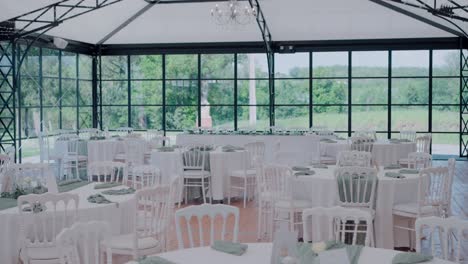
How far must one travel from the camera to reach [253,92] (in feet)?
56.7

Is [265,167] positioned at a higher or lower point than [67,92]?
lower

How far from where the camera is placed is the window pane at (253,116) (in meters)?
17.3

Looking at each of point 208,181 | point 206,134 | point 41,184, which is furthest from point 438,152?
point 41,184

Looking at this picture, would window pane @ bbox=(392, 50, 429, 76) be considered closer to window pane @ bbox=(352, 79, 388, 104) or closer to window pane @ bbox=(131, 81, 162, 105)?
window pane @ bbox=(352, 79, 388, 104)

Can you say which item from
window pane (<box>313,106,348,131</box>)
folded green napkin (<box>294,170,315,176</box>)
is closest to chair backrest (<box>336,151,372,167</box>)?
folded green napkin (<box>294,170,315,176</box>)

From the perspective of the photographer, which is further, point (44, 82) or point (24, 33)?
point (44, 82)

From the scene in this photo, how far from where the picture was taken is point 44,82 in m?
14.8

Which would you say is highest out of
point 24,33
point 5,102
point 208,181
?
point 24,33

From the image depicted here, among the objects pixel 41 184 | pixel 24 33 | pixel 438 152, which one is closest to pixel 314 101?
pixel 438 152

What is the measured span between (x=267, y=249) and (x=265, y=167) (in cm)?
360

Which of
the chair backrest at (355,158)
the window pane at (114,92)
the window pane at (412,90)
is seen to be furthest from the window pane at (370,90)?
the chair backrest at (355,158)

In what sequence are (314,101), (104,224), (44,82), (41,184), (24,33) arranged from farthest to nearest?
(314,101) → (44,82) → (24,33) → (41,184) → (104,224)

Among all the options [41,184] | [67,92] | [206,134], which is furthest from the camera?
[67,92]

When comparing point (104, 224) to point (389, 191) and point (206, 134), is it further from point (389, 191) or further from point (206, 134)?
point (206, 134)
